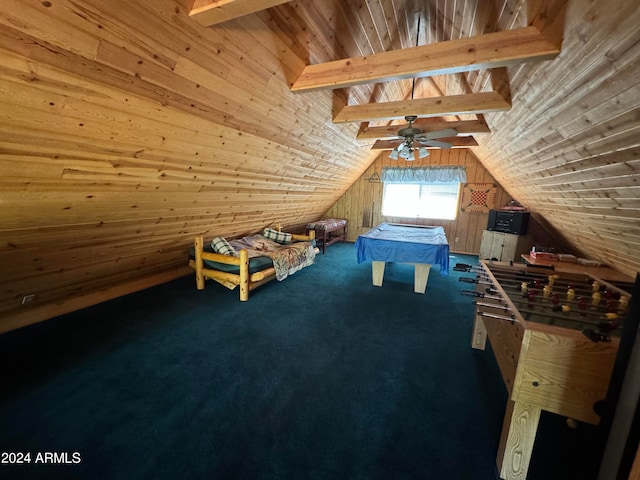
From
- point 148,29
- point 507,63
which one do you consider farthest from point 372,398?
point 148,29

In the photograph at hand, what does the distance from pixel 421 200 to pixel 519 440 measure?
552 centimetres

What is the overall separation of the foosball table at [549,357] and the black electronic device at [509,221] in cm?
325

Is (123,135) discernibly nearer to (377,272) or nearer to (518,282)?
(518,282)

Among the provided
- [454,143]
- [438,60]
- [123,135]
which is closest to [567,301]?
[438,60]

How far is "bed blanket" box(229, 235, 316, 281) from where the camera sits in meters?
3.60

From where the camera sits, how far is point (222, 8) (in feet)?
3.91

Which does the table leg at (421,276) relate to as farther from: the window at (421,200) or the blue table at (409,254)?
the window at (421,200)

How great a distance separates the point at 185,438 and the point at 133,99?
75.4 inches

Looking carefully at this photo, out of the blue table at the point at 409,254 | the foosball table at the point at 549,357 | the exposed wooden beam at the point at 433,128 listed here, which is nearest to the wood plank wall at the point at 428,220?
the exposed wooden beam at the point at 433,128

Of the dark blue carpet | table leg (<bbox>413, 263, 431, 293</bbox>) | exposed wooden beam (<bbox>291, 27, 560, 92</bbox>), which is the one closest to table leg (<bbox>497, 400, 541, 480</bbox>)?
the dark blue carpet

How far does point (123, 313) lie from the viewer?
273cm

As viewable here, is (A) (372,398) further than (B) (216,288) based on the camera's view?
No

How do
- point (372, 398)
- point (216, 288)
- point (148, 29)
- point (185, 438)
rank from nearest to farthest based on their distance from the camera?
point (148, 29)
point (185, 438)
point (372, 398)
point (216, 288)

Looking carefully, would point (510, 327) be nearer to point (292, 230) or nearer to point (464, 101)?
point (464, 101)
